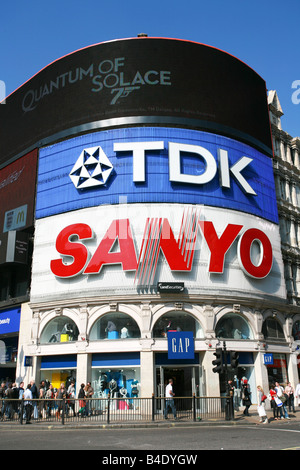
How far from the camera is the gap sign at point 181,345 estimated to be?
106 ft

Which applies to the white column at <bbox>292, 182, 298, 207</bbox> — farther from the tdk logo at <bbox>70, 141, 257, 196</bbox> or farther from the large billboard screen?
the tdk logo at <bbox>70, 141, 257, 196</bbox>

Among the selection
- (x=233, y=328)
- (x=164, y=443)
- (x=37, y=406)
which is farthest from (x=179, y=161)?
(x=164, y=443)

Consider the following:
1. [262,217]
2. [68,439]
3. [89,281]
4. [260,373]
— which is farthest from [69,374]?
[262,217]

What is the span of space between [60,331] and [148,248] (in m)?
9.79

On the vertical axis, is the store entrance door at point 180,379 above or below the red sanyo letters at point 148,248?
below

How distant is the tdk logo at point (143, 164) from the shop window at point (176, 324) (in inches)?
413

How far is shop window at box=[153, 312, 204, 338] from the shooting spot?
33.6 metres

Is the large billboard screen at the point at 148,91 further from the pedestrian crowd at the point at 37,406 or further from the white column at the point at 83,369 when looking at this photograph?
the pedestrian crowd at the point at 37,406

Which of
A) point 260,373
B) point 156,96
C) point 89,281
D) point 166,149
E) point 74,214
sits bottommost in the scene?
point 260,373

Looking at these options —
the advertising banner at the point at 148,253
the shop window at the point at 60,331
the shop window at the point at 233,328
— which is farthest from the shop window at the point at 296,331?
the shop window at the point at 60,331

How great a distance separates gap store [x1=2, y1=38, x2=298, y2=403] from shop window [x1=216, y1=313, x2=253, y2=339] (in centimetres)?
12
